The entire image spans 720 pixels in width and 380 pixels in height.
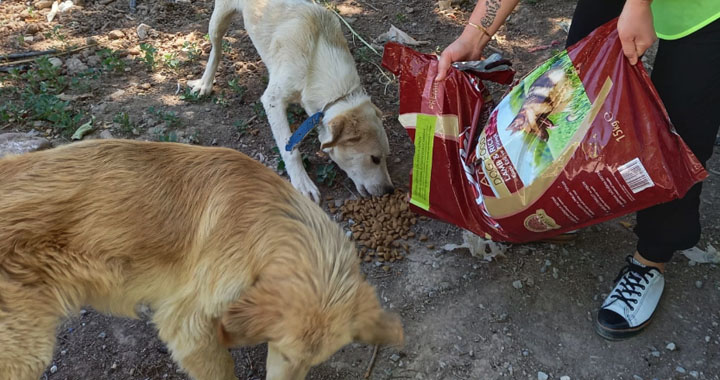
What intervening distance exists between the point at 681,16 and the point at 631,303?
1.53 m

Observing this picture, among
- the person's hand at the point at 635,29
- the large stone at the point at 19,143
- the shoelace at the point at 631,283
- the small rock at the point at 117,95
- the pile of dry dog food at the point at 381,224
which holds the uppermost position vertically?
the person's hand at the point at 635,29

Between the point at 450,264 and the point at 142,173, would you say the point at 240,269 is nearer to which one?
the point at 142,173

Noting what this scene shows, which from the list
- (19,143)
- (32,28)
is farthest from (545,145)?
(32,28)

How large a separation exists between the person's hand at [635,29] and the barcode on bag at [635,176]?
1.48ft

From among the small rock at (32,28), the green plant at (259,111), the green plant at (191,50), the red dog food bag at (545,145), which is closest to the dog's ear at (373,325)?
the red dog food bag at (545,145)

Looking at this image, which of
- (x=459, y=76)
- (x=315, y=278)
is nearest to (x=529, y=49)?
(x=459, y=76)

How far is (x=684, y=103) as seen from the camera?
2.33m

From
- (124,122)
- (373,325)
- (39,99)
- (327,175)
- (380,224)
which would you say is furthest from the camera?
(39,99)

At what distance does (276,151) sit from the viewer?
14.3ft

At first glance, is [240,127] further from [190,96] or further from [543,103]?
[543,103]

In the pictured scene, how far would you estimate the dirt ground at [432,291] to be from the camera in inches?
108

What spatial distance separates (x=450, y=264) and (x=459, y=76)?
45.9 inches

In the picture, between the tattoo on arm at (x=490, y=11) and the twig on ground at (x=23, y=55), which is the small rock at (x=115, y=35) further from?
the tattoo on arm at (x=490, y=11)

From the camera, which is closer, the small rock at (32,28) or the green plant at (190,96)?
the green plant at (190,96)
